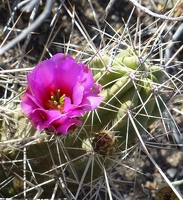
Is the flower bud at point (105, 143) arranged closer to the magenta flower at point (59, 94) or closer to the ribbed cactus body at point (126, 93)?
the ribbed cactus body at point (126, 93)

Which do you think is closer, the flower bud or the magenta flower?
the magenta flower

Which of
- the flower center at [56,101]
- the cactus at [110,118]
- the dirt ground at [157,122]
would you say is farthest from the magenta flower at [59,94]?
the dirt ground at [157,122]

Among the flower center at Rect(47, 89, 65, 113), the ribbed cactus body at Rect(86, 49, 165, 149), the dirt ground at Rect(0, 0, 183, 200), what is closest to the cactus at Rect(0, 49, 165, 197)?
the ribbed cactus body at Rect(86, 49, 165, 149)

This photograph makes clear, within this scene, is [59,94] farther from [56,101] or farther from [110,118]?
[110,118]

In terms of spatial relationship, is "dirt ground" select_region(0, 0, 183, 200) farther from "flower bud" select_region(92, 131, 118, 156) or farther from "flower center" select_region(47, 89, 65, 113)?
"flower center" select_region(47, 89, 65, 113)

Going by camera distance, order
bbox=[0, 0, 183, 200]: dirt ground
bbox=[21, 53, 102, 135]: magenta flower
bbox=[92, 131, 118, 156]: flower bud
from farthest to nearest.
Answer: bbox=[0, 0, 183, 200]: dirt ground, bbox=[92, 131, 118, 156]: flower bud, bbox=[21, 53, 102, 135]: magenta flower

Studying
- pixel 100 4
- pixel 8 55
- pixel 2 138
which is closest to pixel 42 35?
→ pixel 8 55

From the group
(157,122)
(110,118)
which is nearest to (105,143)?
(110,118)

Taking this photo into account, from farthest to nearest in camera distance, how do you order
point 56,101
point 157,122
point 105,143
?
1. point 157,122
2. point 105,143
3. point 56,101

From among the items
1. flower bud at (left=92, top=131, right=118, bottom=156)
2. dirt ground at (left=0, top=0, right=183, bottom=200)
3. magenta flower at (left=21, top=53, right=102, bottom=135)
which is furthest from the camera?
dirt ground at (left=0, top=0, right=183, bottom=200)
